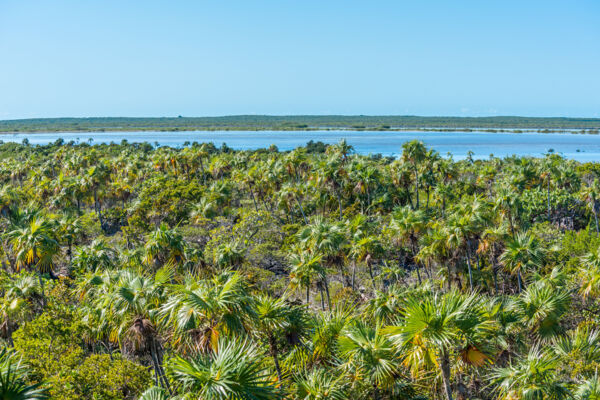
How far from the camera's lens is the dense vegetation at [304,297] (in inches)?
458

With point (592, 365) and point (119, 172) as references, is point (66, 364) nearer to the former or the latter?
point (592, 365)

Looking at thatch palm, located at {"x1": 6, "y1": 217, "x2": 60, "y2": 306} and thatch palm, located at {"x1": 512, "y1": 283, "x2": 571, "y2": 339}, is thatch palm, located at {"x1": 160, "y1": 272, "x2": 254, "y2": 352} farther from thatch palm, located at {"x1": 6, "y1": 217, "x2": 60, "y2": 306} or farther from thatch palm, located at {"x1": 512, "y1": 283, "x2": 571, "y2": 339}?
thatch palm, located at {"x1": 6, "y1": 217, "x2": 60, "y2": 306}

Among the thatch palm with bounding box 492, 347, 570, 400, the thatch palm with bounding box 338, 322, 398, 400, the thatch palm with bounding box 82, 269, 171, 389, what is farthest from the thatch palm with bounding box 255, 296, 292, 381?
the thatch palm with bounding box 492, 347, 570, 400

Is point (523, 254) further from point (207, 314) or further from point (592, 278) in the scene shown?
point (207, 314)

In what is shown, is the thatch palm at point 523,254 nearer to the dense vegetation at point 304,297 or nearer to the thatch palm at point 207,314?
the dense vegetation at point 304,297

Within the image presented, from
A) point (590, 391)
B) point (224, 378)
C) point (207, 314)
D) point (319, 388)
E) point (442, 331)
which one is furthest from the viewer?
point (319, 388)

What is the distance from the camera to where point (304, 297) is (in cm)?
3600

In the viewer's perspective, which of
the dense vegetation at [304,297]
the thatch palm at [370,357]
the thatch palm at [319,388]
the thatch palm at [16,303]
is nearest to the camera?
the dense vegetation at [304,297]

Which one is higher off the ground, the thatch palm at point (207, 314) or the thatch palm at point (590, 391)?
the thatch palm at point (207, 314)

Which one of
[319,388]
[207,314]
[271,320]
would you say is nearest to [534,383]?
[319,388]

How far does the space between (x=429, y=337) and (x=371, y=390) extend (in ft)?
12.9

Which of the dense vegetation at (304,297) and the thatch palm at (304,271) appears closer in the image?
the dense vegetation at (304,297)

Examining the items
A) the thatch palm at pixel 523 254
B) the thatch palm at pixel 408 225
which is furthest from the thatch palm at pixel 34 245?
the thatch palm at pixel 523 254

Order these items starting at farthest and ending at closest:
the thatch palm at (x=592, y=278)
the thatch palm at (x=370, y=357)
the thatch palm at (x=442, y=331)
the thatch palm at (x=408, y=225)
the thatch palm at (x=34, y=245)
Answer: the thatch palm at (x=408, y=225)
the thatch palm at (x=34, y=245)
the thatch palm at (x=592, y=278)
the thatch palm at (x=370, y=357)
the thatch palm at (x=442, y=331)
